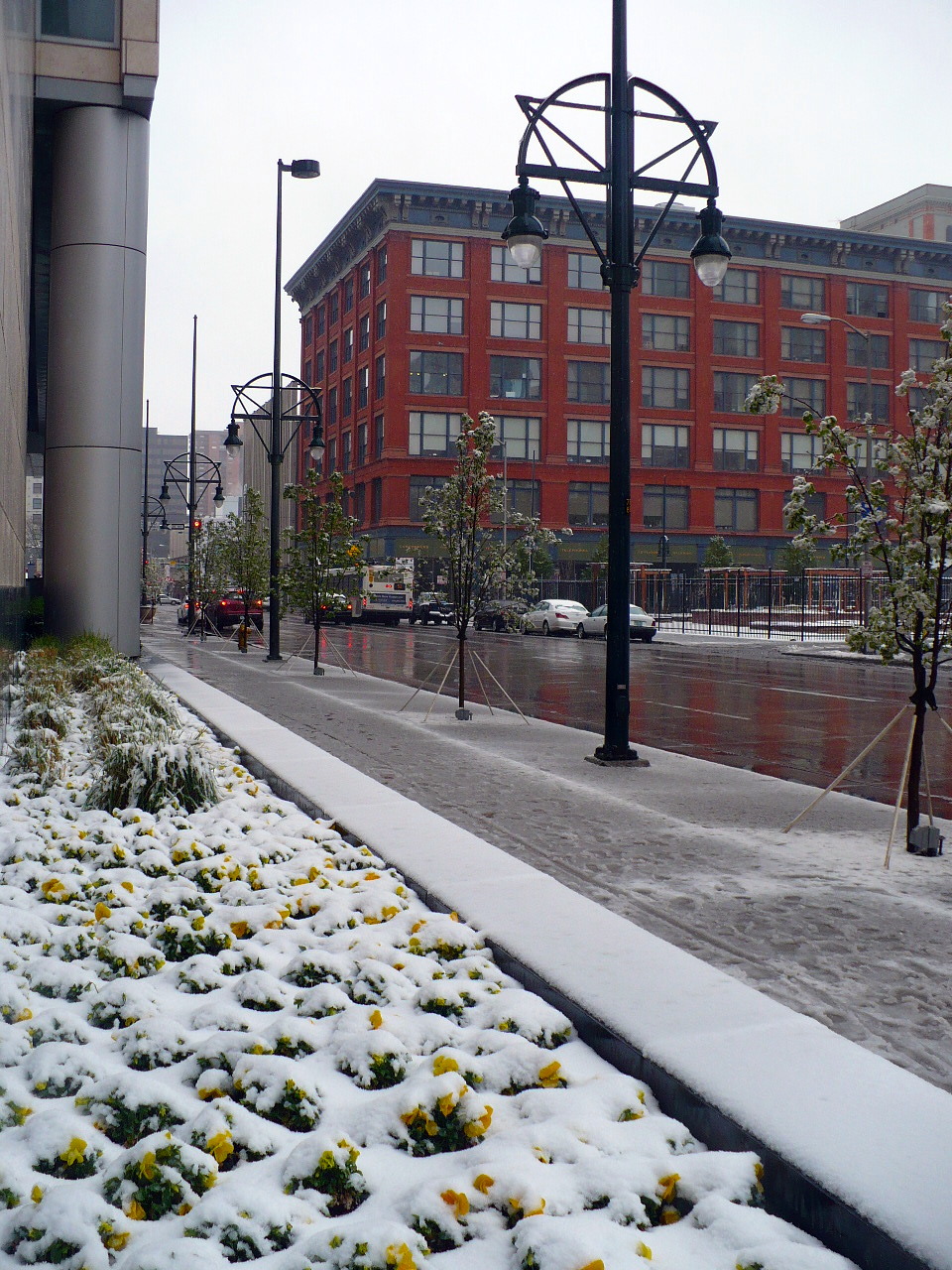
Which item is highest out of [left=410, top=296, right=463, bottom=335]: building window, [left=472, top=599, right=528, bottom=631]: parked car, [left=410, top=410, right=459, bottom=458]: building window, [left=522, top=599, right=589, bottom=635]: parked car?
[left=410, top=296, right=463, bottom=335]: building window

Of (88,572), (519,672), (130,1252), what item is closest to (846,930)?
(130,1252)

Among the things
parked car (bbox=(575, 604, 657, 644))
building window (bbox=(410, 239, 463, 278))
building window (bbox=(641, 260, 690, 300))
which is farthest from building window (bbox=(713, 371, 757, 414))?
parked car (bbox=(575, 604, 657, 644))

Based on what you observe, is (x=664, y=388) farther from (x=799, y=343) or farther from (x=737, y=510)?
(x=799, y=343)

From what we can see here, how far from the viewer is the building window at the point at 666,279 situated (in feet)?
231

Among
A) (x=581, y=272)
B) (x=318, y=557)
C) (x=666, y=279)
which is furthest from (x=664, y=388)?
(x=318, y=557)

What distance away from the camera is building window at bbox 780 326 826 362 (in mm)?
73188

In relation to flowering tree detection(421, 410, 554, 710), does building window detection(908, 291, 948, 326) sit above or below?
above

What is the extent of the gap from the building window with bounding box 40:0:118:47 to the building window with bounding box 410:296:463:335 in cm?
4783

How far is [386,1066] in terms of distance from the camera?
366cm

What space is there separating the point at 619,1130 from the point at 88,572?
60.8 feet

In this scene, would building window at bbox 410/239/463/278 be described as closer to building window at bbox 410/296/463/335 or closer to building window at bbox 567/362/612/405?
building window at bbox 410/296/463/335

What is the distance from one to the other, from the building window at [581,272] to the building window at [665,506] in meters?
12.5

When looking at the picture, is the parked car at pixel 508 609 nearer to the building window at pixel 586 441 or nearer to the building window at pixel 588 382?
the building window at pixel 586 441

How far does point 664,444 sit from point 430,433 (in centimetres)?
1467
